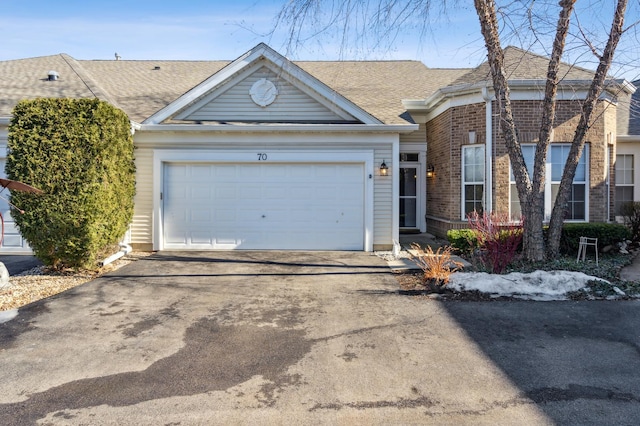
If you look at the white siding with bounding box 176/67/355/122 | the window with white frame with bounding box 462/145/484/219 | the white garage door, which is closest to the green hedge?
the white garage door

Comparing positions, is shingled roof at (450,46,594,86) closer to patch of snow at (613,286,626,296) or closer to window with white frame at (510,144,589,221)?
window with white frame at (510,144,589,221)

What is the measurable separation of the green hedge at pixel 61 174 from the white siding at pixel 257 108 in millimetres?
3264

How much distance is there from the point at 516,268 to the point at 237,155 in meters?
6.99

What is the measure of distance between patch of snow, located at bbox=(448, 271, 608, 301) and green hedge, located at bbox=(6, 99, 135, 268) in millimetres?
6723

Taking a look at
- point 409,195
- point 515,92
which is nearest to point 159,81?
point 409,195

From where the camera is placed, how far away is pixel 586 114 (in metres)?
7.85

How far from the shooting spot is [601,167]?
36.8 ft

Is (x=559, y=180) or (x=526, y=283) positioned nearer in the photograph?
(x=526, y=283)

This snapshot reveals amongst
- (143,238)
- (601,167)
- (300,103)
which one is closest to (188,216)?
(143,238)

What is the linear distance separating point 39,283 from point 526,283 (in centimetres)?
843

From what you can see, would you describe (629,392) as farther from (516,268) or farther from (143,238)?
(143,238)

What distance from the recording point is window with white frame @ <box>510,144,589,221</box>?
1121 centimetres

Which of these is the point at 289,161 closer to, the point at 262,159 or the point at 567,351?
the point at 262,159

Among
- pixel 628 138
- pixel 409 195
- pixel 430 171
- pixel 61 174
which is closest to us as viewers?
pixel 61 174
